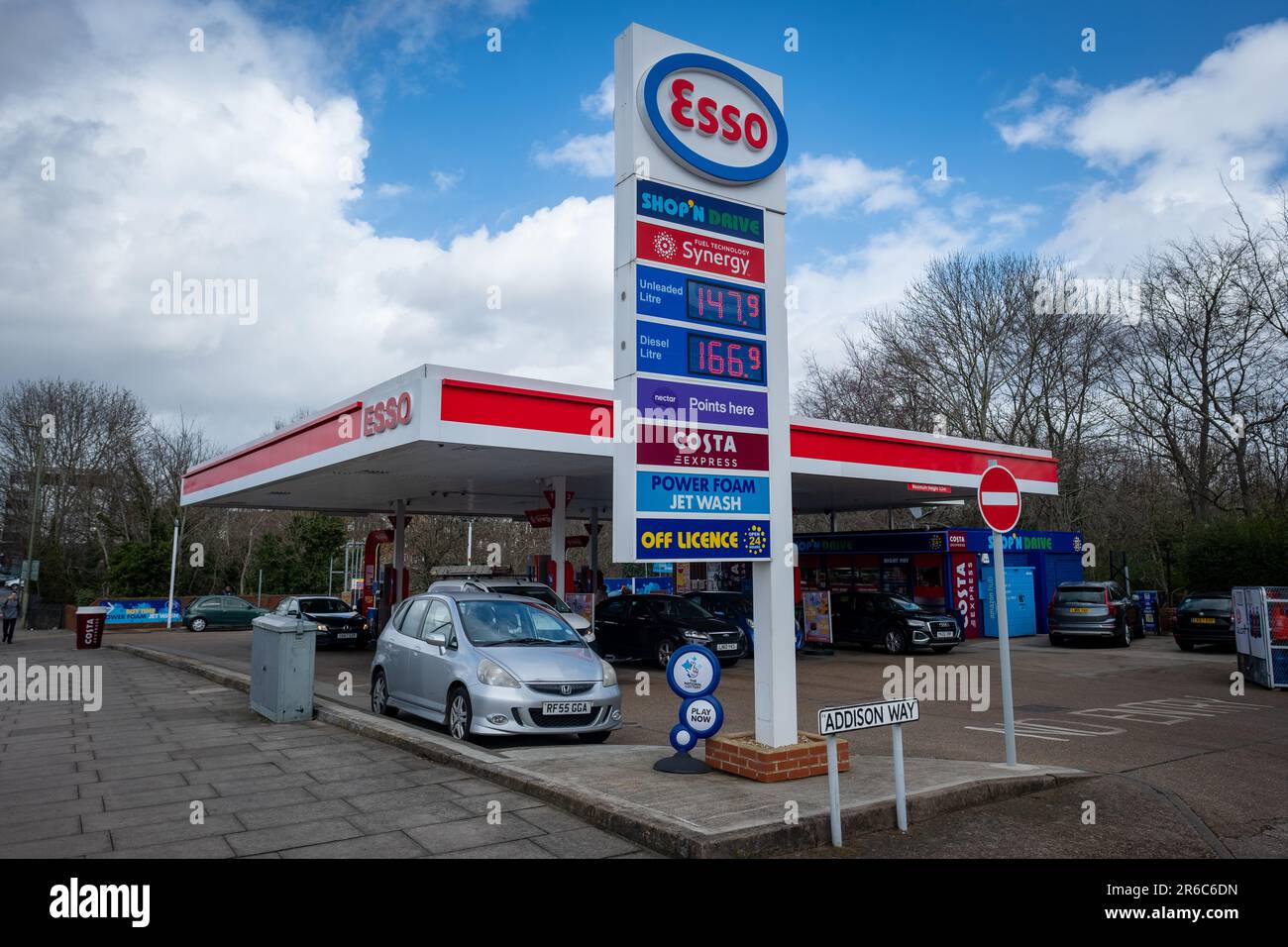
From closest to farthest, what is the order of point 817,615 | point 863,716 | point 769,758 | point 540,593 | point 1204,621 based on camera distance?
1. point 863,716
2. point 769,758
3. point 540,593
4. point 1204,621
5. point 817,615

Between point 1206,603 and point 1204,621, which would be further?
point 1206,603

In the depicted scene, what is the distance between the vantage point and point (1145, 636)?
86.2 feet

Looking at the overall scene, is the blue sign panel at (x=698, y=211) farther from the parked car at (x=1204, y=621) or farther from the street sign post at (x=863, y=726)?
the parked car at (x=1204, y=621)

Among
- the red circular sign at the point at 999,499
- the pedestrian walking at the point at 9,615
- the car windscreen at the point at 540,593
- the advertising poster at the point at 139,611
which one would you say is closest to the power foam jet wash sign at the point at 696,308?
the red circular sign at the point at 999,499

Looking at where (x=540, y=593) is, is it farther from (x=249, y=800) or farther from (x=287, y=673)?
(x=249, y=800)

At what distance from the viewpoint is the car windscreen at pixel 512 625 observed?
910 cm

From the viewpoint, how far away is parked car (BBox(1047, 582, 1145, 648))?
22.3 meters

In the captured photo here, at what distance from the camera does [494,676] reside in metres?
8.33

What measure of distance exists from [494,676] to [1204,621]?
18.8m

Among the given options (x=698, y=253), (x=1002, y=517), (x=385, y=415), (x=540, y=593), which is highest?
(x=698, y=253)

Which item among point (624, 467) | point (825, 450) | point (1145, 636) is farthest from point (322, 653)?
point (1145, 636)

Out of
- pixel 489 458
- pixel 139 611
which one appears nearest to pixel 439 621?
pixel 489 458

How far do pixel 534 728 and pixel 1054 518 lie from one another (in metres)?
31.2
